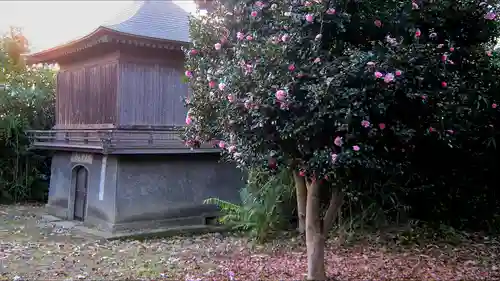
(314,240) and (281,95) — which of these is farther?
(314,240)

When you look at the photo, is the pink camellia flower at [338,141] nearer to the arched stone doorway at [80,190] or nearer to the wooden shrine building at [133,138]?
the wooden shrine building at [133,138]

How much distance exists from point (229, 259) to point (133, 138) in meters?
4.40

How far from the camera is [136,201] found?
36.8 feet

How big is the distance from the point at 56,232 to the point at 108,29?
16.1ft

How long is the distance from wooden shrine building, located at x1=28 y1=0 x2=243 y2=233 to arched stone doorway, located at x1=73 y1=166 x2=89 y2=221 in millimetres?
27

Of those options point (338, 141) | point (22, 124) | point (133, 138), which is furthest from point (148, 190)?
point (338, 141)

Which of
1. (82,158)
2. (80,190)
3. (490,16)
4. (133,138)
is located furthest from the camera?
(80,190)

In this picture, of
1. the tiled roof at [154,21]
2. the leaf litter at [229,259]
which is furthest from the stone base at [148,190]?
the tiled roof at [154,21]

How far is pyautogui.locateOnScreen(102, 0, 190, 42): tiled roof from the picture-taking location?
11.5m

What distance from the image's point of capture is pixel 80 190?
12.7 m

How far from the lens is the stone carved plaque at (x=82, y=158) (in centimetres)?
1198

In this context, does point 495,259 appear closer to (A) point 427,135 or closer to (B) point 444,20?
(A) point 427,135

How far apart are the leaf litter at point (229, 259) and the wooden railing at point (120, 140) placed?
2.15 metres

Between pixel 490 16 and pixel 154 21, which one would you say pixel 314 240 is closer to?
pixel 490 16
